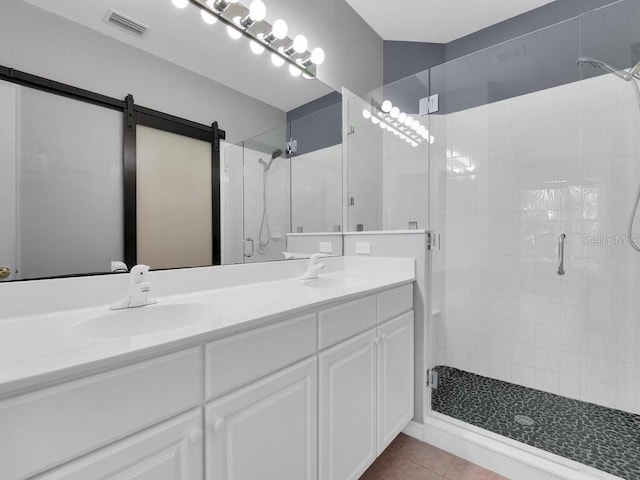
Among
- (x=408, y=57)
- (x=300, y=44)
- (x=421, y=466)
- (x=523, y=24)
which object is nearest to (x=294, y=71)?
(x=300, y=44)

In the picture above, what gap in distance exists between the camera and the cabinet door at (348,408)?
1.13 m

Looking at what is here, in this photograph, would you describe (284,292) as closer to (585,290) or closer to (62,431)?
(62,431)

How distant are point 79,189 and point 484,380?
2524 mm

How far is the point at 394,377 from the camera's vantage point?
61.2 inches

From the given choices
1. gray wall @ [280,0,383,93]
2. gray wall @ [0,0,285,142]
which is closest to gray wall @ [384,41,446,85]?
gray wall @ [280,0,383,93]

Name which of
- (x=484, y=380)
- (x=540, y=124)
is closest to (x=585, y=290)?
(x=484, y=380)

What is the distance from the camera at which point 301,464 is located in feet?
3.35

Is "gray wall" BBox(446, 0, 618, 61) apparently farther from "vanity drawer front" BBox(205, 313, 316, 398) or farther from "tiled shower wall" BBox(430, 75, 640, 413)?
"vanity drawer front" BBox(205, 313, 316, 398)

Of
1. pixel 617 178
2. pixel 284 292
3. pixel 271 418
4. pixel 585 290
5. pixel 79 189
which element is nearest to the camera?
pixel 271 418

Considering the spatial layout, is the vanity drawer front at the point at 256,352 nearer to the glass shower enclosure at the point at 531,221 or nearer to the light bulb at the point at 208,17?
the glass shower enclosure at the point at 531,221

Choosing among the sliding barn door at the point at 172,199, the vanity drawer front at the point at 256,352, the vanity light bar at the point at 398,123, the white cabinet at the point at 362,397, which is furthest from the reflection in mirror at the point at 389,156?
the vanity drawer front at the point at 256,352

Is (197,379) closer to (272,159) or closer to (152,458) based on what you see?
(152,458)

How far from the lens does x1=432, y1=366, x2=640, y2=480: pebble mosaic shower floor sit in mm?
1443

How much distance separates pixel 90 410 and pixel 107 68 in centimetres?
109
